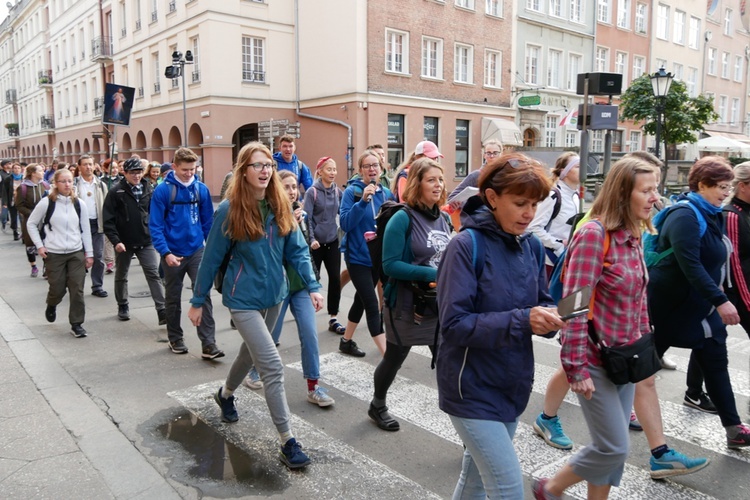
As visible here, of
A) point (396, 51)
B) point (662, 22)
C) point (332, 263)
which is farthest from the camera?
point (662, 22)

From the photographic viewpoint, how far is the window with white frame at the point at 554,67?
112 feet

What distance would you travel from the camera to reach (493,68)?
104 feet

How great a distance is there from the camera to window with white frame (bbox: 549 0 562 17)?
3369 centimetres

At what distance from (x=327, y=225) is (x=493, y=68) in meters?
27.5

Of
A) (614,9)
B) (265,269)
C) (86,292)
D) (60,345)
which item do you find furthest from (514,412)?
(614,9)

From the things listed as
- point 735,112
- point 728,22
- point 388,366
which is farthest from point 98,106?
point 735,112

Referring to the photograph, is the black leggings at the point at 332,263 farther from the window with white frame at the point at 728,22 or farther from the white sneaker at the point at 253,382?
the window with white frame at the point at 728,22

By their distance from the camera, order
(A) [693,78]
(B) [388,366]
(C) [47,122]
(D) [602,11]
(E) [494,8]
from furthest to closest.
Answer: (C) [47,122] → (A) [693,78] → (D) [602,11] → (E) [494,8] → (B) [388,366]

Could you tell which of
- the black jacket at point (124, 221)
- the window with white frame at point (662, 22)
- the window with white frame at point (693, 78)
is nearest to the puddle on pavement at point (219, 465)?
the black jacket at point (124, 221)

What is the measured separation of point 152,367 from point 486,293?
14.0ft

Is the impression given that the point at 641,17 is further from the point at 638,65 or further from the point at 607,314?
the point at 607,314

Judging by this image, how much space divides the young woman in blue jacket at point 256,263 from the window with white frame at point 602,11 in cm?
3710

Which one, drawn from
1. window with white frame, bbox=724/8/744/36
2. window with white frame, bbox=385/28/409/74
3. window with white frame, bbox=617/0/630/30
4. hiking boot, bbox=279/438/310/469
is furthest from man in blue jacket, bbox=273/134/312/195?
window with white frame, bbox=724/8/744/36

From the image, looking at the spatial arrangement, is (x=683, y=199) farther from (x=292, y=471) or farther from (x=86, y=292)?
(x=86, y=292)
